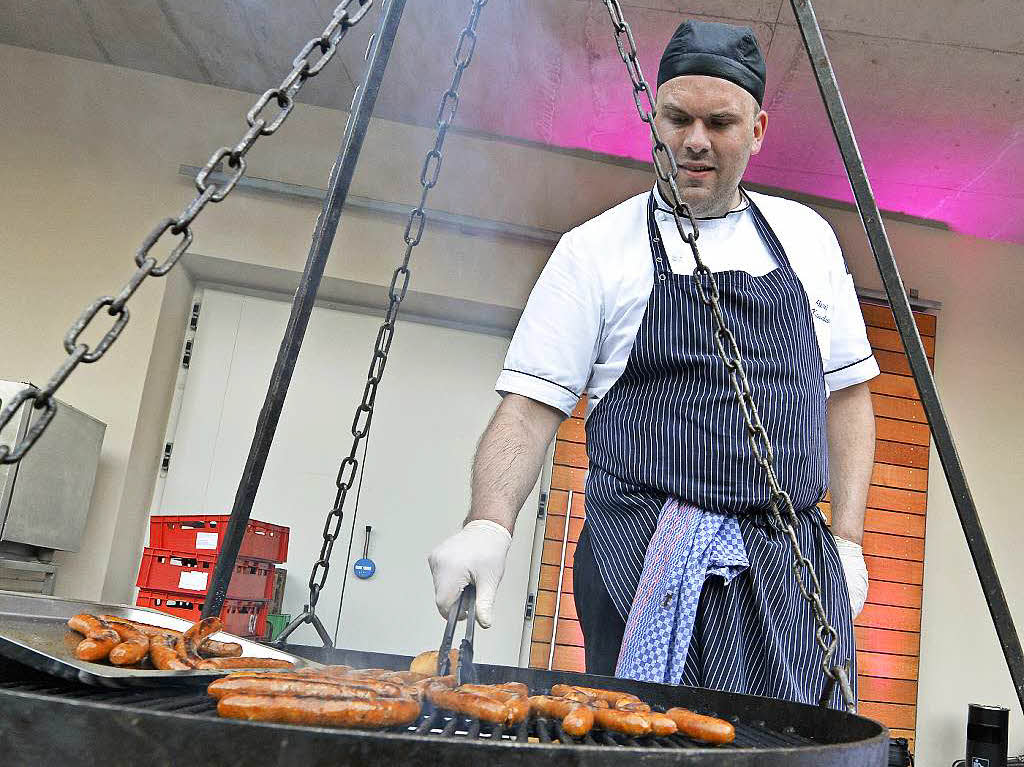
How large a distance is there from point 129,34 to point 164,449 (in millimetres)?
1995

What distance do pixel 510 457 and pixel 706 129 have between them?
70cm

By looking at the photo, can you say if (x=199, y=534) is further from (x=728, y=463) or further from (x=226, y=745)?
(x=226, y=745)

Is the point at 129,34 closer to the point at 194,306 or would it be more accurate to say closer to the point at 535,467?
the point at 194,306

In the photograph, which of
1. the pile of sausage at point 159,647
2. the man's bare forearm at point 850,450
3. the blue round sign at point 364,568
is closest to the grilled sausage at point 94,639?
the pile of sausage at point 159,647

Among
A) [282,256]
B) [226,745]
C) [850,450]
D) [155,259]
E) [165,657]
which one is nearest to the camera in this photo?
[226,745]

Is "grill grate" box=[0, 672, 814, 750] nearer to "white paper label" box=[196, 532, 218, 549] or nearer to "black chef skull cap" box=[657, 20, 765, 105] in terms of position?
"black chef skull cap" box=[657, 20, 765, 105]

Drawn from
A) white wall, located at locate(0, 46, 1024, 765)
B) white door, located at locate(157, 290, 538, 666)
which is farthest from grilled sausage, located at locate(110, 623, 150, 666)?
white door, located at locate(157, 290, 538, 666)

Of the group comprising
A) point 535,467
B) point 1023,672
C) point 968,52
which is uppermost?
point 968,52

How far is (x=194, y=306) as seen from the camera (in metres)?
4.48

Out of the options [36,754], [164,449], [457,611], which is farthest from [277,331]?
[36,754]

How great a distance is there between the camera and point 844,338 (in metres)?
1.72

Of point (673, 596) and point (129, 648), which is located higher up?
point (673, 596)

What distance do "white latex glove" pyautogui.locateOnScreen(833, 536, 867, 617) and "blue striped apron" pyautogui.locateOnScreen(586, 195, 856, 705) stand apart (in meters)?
0.16

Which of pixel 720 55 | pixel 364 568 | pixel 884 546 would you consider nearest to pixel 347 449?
pixel 364 568
